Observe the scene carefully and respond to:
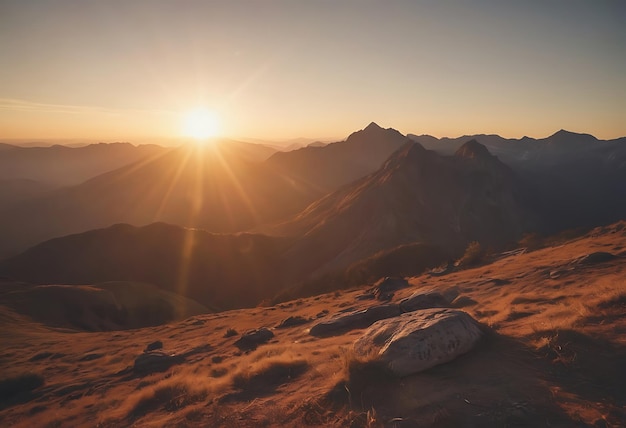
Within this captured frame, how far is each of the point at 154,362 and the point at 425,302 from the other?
13.1m

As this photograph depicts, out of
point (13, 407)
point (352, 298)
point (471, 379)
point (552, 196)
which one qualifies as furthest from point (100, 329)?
point (552, 196)

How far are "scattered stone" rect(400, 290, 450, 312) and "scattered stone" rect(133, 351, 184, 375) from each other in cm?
1121

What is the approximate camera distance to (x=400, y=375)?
7254 millimetres

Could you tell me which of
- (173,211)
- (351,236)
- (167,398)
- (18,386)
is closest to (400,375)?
(167,398)

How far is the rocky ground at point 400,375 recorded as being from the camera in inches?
240

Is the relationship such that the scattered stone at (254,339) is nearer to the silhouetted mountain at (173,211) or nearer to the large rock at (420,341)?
the large rock at (420,341)

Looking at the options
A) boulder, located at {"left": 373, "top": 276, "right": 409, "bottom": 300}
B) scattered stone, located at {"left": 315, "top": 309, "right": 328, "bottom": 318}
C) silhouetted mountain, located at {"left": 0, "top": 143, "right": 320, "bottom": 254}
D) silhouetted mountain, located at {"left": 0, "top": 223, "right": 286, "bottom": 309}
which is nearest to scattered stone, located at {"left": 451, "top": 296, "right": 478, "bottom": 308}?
boulder, located at {"left": 373, "top": 276, "right": 409, "bottom": 300}

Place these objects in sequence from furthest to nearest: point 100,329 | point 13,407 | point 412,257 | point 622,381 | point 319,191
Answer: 1. point 319,191
2. point 412,257
3. point 100,329
4. point 13,407
5. point 622,381

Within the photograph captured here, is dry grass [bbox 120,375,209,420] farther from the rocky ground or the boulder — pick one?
the boulder

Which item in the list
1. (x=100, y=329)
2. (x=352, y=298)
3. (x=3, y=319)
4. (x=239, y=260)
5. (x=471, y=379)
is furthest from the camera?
(x=239, y=260)

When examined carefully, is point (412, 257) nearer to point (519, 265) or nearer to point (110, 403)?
point (519, 265)

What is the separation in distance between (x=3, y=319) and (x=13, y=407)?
22725 mm

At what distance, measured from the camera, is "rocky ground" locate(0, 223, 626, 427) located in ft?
20.0

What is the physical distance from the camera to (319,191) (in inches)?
7333
